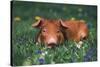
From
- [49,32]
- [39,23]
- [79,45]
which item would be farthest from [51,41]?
[79,45]

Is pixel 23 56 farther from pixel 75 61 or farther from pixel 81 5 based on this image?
pixel 81 5

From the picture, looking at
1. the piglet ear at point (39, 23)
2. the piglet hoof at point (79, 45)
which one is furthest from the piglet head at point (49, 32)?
the piglet hoof at point (79, 45)

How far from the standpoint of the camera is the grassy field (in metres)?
2.21

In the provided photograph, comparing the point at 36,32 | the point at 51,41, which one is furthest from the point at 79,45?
the point at 36,32

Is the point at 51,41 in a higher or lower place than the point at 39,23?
lower

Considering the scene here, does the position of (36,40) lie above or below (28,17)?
below

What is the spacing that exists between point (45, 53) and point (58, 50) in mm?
153

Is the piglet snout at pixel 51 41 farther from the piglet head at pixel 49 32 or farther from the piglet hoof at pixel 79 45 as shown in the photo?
the piglet hoof at pixel 79 45

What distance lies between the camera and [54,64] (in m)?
2.34

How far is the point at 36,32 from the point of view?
7.51ft

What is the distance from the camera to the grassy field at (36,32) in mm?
2209

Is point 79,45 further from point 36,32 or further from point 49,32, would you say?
point 36,32

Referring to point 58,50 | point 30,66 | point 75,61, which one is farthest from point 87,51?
point 30,66

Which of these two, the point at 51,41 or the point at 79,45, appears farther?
the point at 79,45
